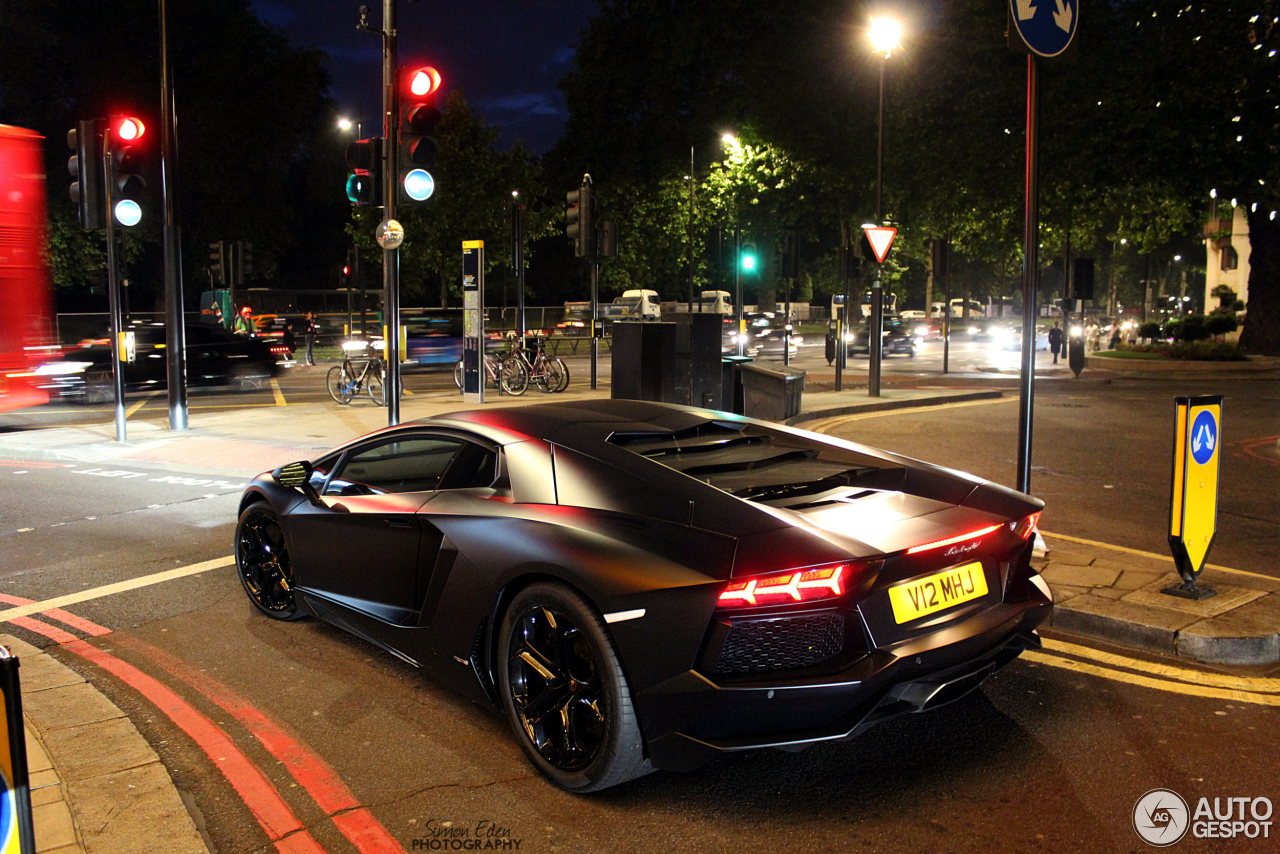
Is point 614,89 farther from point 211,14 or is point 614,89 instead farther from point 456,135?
point 211,14

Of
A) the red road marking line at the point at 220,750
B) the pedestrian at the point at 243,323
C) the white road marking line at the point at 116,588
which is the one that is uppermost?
the pedestrian at the point at 243,323

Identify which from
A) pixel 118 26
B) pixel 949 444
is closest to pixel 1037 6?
pixel 949 444

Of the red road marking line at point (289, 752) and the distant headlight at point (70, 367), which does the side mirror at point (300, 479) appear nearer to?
the red road marking line at point (289, 752)

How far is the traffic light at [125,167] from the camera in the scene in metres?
13.2

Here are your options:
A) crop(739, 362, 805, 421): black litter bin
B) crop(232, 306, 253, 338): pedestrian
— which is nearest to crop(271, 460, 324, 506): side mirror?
crop(739, 362, 805, 421): black litter bin

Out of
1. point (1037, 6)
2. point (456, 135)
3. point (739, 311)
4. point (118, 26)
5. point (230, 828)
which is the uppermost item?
Result: point (118, 26)

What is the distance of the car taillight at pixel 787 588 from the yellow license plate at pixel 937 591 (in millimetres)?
245

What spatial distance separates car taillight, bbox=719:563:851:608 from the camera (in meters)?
3.37

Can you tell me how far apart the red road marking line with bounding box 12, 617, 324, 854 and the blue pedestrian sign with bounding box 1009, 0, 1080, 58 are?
5.92 m

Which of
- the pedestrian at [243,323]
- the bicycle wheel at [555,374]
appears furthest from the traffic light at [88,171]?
the pedestrian at [243,323]

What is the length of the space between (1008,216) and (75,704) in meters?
35.2

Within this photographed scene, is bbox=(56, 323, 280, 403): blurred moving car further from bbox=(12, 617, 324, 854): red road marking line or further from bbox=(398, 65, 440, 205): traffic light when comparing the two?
bbox=(12, 617, 324, 854): red road marking line

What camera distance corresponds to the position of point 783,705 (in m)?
3.37

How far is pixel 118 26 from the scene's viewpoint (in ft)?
144
